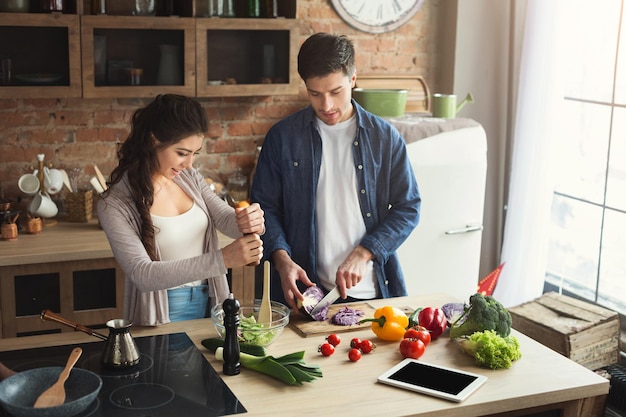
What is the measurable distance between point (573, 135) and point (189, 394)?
2.95 metres

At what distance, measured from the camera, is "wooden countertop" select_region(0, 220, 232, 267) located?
3.56m

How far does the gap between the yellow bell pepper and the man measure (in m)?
0.34

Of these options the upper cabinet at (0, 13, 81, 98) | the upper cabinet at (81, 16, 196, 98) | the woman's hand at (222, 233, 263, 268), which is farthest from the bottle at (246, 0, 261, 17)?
the woman's hand at (222, 233, 263, 268)

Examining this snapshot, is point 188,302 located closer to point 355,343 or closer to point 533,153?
point 355,343

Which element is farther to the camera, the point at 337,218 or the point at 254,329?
the point at 337,218

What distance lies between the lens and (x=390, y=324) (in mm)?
2539

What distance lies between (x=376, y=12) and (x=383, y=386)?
2.94 meters

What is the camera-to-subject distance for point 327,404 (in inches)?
82.7

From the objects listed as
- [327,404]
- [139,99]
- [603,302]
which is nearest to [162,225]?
[327,404]

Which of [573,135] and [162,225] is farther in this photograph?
[573,135]

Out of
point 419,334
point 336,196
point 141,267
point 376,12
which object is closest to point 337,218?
point 336,196

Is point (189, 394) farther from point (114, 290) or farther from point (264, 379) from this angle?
point (114, 290)

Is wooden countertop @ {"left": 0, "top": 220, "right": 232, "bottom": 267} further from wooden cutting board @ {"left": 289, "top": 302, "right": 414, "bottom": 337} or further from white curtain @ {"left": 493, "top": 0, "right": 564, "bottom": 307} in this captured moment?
white curtain @ {"left": 493, "top": 0, "right": 564, "bottom": 307}

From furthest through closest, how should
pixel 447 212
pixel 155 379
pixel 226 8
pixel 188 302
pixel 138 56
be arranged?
pixel 447 212 → pixel 226 8 → pixel 138 56 → pixel 188 302 → pixel 155 379
